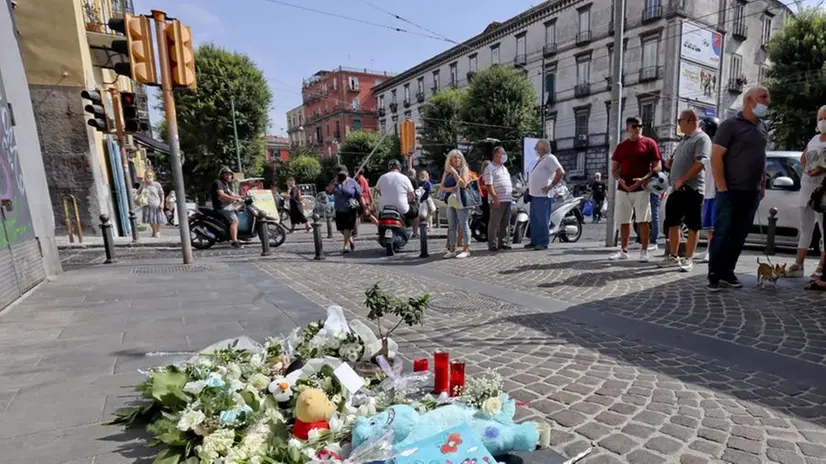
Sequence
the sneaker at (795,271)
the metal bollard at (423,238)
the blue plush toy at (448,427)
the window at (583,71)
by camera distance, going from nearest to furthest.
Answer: the blue plush toy at (448,427) < the sneaker at (795,271) < the metal bollard at (423,238) < the window at (583,71)

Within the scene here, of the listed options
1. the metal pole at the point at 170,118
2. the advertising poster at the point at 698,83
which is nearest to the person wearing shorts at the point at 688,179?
the metal pole at the point at 170,118

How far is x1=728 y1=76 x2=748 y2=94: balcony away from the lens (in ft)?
97.0

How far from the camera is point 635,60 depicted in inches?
1130

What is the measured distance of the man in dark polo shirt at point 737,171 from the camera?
4160 millimetres

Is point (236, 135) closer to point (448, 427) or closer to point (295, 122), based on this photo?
point (448, 427)

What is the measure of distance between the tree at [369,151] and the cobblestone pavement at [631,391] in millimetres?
42550

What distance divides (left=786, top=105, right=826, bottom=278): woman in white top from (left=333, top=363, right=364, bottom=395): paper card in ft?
16.7

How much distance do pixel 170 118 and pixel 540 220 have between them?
6.36m

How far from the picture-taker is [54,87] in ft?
35.8

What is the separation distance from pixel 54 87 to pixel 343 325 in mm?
12906

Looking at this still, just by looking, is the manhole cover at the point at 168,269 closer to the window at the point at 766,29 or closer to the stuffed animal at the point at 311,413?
the stuffed animal at the point at 311,413

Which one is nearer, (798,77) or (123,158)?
(123,158)

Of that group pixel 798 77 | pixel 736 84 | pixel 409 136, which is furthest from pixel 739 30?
pixel 409 136

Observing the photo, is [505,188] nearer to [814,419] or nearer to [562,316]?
[562,316]
